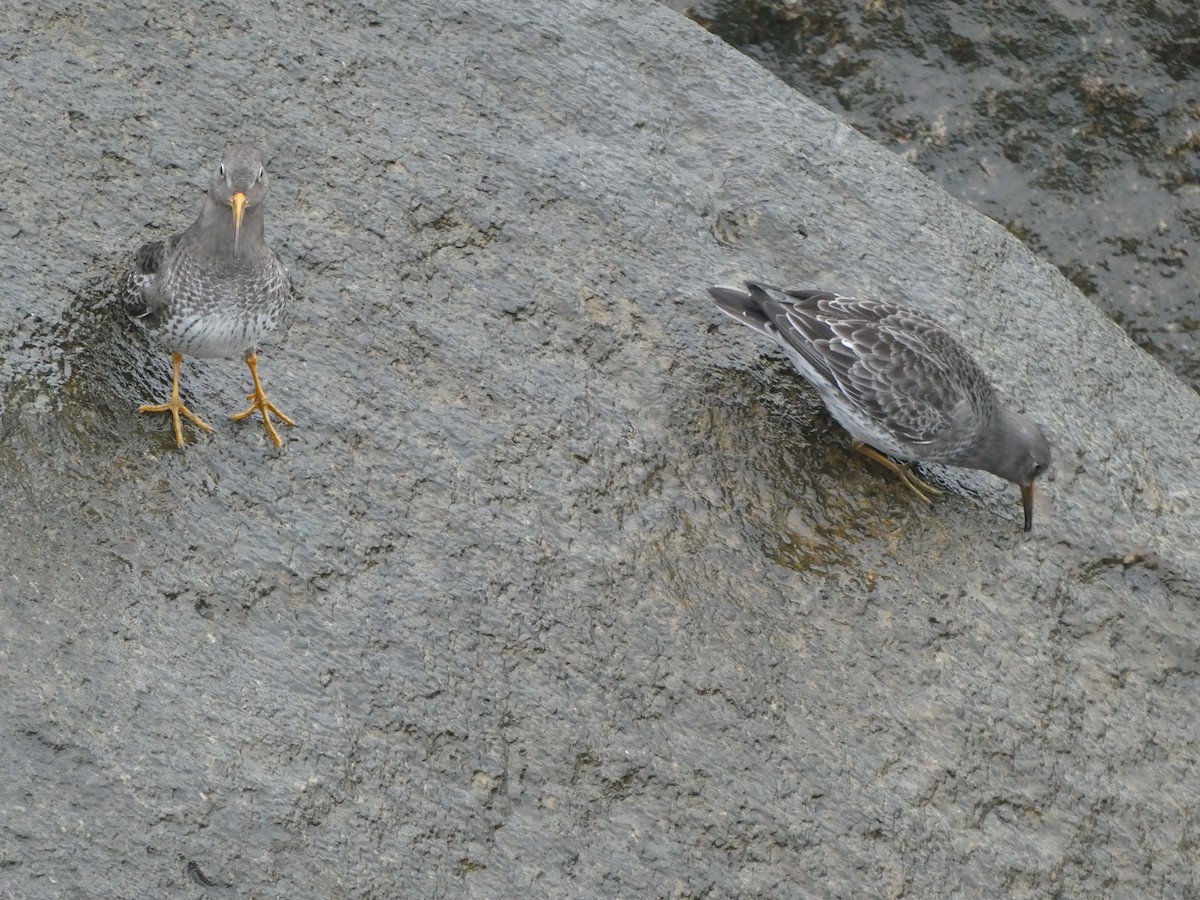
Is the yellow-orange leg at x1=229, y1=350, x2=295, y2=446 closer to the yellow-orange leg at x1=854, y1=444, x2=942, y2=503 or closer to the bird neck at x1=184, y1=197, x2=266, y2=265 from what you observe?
the bird neck at x1=184, y1=197, x2=266, y2=265

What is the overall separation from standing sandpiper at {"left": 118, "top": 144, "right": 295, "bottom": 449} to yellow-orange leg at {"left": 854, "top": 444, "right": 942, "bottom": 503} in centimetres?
285

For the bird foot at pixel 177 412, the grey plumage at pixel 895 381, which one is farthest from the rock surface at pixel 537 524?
the grey plumage at pixel 895 381

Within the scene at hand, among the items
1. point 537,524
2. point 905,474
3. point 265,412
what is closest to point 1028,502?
point 905,474

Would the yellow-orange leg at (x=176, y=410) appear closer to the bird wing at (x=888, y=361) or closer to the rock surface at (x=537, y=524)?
the rock surface at (x=537, y=524)

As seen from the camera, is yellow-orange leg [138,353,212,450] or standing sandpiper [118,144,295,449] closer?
standing sandpiper [118,144,295,449]

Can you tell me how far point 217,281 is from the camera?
562cm

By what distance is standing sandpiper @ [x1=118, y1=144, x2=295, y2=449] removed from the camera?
219 inches

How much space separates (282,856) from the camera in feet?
15.8

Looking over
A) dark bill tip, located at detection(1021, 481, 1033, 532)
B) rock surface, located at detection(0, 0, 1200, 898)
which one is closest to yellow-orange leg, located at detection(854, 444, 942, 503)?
rock surface, located at detection(0, 0, 1200, 898)

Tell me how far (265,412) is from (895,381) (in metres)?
2.95

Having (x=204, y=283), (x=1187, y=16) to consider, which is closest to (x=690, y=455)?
(x=204, y=283)

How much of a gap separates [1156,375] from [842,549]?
Result: 2.63 meters

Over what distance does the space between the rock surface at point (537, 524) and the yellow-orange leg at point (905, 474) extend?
7cm

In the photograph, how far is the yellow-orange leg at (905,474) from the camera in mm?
6629
